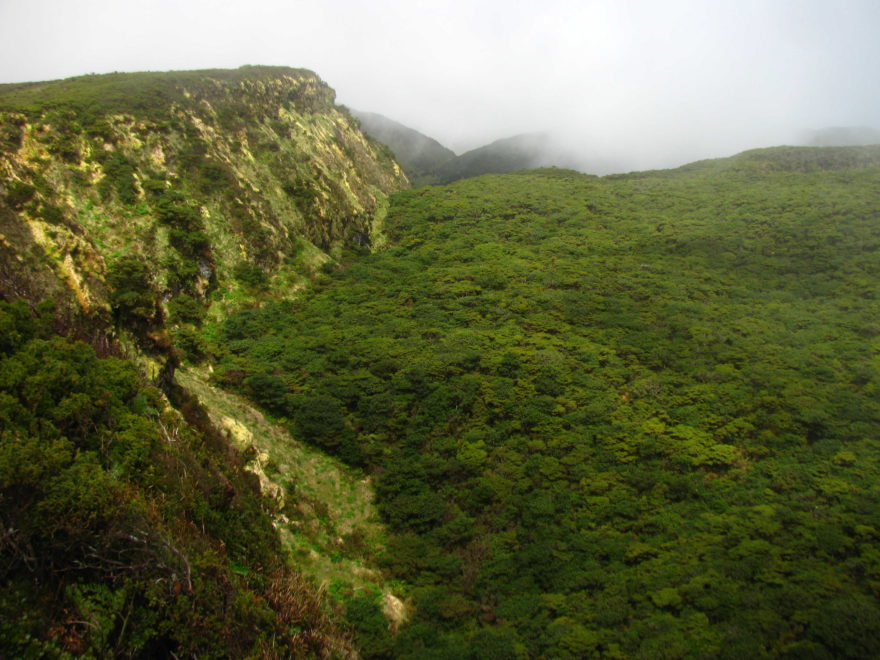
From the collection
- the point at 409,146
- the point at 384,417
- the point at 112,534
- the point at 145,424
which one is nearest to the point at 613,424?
the point at 384,417

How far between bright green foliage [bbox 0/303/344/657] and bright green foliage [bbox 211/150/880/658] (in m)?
8.06

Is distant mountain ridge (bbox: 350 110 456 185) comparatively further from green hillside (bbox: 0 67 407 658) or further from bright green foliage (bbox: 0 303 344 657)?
bright green foliage (bbox: 0 303 344 657)

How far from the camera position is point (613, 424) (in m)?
28.8

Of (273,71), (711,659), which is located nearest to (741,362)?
(711,659)

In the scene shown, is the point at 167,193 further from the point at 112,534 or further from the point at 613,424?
the point at 613,424

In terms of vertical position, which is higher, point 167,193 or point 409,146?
point 409,146

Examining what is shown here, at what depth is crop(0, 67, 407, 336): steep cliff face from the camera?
19125 millimetres

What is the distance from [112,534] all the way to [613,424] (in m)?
25.7

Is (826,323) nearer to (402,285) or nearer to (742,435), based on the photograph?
(742,435)

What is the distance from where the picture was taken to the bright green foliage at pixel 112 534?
8.48 metres

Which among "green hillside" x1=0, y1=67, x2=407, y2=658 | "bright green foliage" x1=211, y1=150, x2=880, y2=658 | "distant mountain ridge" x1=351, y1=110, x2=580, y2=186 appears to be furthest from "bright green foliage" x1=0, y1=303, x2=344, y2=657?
"distant mountain ridge" x1=351, y1=110, x2=580, y2=186

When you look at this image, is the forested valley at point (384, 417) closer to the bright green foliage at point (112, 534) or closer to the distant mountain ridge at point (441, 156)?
the bright green foliage at point (112, 534)

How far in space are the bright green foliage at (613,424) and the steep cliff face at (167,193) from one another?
5.13m

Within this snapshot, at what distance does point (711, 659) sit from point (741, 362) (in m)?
25.2
